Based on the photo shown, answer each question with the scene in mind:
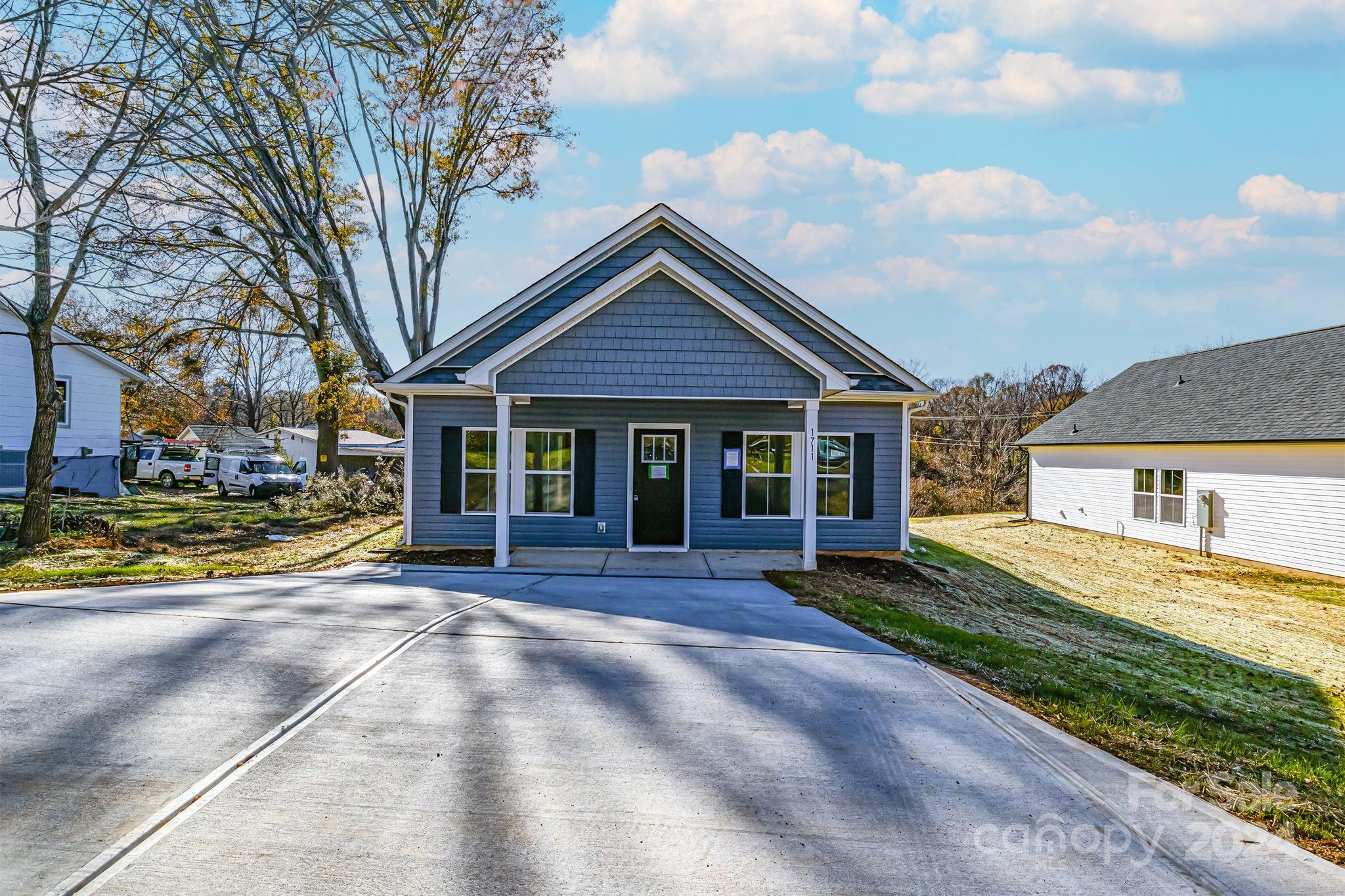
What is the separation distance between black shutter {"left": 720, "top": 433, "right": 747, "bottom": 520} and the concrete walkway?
0.72m

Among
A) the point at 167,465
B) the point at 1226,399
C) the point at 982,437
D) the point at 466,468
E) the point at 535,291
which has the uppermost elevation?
the point at 535,291

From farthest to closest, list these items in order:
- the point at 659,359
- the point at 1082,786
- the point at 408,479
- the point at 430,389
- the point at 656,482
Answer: the point at 656,482, the point at 408,479, the point at 430,389, the point at 659,359, the point at 1082,786

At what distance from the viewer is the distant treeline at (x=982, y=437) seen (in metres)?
32.5

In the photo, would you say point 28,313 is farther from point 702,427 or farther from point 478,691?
point 478,691

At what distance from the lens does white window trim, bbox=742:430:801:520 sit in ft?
41.3

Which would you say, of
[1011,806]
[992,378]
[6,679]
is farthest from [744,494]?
[992,378]

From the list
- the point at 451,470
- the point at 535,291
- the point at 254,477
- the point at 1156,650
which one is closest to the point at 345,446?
the point at 254,477

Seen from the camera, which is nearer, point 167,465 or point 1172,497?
point 1172,497

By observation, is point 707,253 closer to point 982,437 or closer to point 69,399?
point 69,399

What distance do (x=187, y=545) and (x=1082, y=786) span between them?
15568mm

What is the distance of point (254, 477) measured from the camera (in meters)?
25.8

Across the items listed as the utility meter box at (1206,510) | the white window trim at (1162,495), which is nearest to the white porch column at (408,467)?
the utility meter box at (1206,510)

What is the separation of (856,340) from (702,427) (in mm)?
3182

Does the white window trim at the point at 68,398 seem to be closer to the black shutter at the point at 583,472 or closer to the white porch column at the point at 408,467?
the white porch column at the point at 408,467
